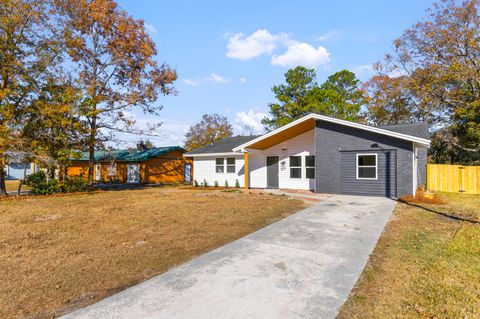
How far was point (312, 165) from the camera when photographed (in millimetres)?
16562

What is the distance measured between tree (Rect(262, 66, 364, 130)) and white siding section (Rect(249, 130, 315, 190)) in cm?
1383

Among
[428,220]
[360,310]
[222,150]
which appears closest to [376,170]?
[428,220]

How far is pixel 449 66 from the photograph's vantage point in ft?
67.5

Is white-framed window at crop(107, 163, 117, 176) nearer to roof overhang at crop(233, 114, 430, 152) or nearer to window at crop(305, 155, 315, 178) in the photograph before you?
roof overhang at crop(233, 114, 430, 152)

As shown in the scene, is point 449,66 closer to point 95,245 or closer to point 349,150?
point 349,150

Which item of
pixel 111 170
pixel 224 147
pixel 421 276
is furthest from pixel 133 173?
pixel 421 276

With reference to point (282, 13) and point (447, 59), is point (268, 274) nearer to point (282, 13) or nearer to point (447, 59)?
point (282, 13)

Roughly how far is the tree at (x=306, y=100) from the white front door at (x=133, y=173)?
14986 mm

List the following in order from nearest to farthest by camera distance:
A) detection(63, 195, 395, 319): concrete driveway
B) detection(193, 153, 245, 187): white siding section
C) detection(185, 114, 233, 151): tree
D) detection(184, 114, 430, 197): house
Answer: detection(63, 195, 395, 319): concrete driveway → detection(184, 114, 430, 197): house → detection(193, 153, 245, 187): white siding section → detection(185, 114, 233, 151): tree

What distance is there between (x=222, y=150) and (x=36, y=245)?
1465cm

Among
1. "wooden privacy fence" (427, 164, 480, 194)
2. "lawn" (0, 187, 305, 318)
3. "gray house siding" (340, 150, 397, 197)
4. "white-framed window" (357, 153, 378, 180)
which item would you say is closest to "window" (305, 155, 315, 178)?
"gray house siding" (340, 150, 397, 197)

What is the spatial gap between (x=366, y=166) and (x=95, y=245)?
1211 centimetres

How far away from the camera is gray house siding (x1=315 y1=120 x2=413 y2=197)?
1266 centimetres

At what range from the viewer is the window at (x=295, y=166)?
55.8 ft
